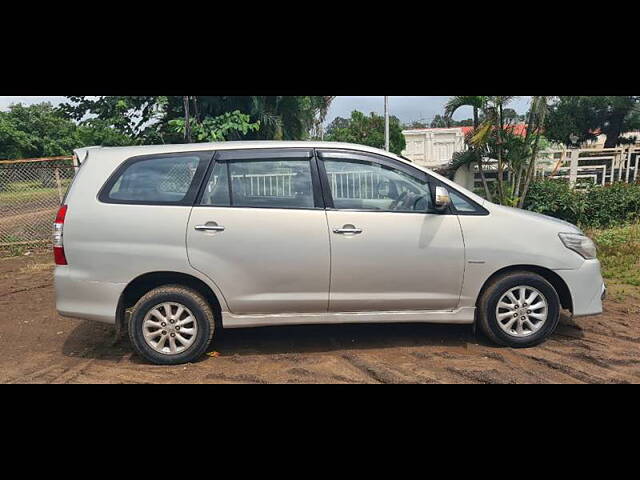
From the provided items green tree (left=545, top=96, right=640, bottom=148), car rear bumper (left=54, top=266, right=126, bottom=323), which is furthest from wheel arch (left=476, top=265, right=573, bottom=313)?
green tree (left=545, top=96, right=640, bottom=148)

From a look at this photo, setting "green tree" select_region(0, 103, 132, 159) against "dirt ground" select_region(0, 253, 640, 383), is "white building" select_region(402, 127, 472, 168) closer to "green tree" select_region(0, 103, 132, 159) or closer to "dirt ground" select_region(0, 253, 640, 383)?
"dirt ground" select_region(0, 253, 640, 383)

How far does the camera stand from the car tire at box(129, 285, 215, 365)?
3734 mm

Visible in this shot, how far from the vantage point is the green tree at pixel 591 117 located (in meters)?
16.2

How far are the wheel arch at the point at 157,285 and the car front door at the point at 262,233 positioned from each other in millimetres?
175

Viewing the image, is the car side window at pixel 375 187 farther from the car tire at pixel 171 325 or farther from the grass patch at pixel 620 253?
the grass patch at pixel 620 253

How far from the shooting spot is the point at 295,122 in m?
15.0

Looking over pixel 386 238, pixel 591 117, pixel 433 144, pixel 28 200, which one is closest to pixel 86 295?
pixel 386 238

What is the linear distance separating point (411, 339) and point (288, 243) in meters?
1.57

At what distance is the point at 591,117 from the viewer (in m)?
16.8

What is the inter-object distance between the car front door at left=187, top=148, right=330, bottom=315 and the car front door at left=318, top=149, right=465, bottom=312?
14 centimetres

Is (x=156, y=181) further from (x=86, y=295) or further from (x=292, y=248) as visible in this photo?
(x=292, y=248)

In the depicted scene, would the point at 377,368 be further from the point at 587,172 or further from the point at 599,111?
the point at 599,111

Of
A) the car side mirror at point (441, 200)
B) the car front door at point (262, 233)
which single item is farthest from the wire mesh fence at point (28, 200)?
the car side mirror at point (441, 200)

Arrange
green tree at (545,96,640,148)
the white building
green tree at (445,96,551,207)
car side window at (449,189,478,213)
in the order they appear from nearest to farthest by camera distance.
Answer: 1. car side window at (449,189,478,213)
2. green tree at (445,96,551,207)
3. green tree at (545,96,640,148)
4. the white building
